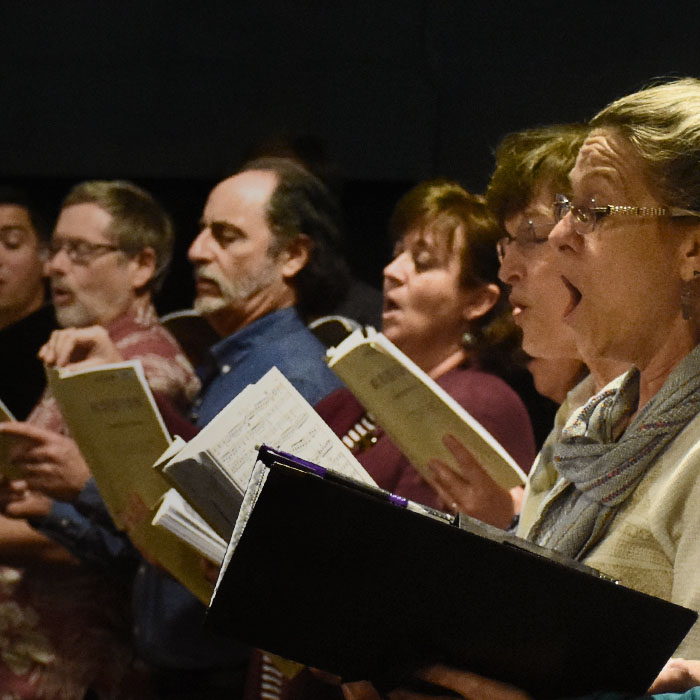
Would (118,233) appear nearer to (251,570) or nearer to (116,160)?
(116,160)

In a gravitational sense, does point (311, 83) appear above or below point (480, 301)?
above

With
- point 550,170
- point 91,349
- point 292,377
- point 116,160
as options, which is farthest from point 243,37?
point 550,170

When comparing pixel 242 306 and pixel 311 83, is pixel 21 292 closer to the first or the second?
pixel 242 306

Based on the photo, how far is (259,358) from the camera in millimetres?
2668

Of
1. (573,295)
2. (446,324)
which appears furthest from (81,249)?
(573,295)

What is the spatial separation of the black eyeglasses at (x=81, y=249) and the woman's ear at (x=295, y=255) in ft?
2.23

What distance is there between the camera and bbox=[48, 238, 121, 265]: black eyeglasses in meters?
3.29

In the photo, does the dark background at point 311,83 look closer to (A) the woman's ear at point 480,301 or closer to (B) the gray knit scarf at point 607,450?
(A) the woman's ear at point 480,301

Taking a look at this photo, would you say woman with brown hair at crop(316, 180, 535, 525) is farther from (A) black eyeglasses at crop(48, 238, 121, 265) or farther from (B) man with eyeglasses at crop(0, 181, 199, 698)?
(A) black eyeglasses at crop(48, 238, 121, 265)

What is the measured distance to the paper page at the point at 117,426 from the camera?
2.17 metres

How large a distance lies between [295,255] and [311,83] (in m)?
0.59

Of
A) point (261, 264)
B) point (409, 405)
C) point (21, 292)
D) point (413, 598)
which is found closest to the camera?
point (413, 598)

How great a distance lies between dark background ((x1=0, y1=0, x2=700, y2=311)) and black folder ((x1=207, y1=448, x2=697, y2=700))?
1.46 m

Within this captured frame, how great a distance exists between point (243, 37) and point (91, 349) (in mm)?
1034
